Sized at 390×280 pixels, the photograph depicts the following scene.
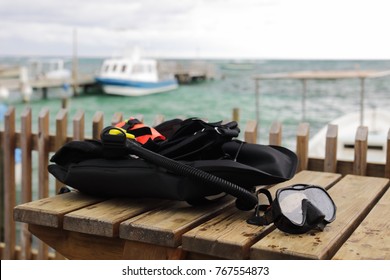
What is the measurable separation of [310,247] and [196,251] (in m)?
0.26

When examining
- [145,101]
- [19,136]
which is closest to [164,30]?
[145,101]

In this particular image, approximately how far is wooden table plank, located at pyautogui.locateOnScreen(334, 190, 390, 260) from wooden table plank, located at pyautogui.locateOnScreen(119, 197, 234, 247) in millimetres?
377

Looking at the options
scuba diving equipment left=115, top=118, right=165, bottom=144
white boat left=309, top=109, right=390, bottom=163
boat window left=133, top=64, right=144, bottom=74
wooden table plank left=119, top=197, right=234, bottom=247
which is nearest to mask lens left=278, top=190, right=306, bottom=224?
wooden table plank left=119, top=197, right=234, bottom=247

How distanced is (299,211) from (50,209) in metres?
0.68

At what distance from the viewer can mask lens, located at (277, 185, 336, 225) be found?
4.44 feet

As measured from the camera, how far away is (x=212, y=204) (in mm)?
1642

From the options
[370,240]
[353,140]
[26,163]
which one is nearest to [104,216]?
[370,240]

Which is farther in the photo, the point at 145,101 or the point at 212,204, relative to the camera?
the point at 145,101

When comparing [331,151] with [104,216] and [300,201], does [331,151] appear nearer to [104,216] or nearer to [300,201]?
[300,201]

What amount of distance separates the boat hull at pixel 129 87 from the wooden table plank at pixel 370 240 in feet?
107

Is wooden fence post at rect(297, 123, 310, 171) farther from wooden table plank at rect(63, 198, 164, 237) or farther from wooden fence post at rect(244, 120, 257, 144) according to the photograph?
wooden table plank at rect(63, 198, 164, 237)

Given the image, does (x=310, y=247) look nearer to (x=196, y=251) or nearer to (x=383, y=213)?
(x=196, y=251)

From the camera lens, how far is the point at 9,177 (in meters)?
3.14
